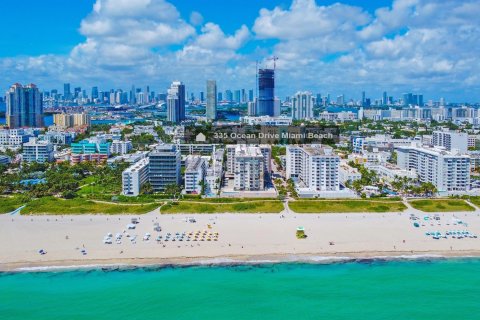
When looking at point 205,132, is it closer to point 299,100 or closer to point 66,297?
point 66,297

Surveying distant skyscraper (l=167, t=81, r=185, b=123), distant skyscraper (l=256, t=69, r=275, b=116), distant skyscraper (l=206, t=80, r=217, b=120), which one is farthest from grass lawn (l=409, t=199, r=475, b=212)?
distant skyscraper (l=206, t=80, r=217, b=120)

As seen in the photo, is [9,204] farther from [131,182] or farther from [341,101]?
[341,101]

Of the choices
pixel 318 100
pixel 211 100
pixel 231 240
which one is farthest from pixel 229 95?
pixel 231 240

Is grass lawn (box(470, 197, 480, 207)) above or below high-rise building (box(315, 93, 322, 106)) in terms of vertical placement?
below

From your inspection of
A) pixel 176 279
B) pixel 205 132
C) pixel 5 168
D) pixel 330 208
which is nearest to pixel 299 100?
pixel 205 132

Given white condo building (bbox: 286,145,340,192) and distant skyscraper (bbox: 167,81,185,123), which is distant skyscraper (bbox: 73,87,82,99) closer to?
distant skyscraper (bbox: 167,81,185,123)
